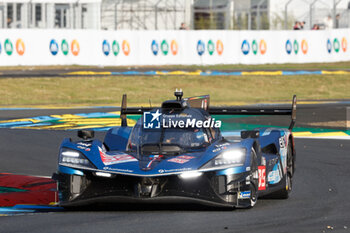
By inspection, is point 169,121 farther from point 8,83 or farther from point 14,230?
point 8,83

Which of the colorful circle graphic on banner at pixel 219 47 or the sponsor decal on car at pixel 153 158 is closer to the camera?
the sponsor decal on car at pixel 153 158

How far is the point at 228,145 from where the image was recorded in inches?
382

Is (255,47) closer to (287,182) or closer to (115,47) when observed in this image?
(115,47)

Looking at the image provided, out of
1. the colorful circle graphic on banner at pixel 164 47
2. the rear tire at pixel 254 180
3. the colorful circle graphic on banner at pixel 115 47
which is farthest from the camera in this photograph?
the colorful circle graphic on banner at pixel 164 47

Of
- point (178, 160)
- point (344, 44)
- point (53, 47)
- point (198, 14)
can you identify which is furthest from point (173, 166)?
point (344, 44)

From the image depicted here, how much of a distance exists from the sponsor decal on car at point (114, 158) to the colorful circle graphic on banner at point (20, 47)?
27.5 m

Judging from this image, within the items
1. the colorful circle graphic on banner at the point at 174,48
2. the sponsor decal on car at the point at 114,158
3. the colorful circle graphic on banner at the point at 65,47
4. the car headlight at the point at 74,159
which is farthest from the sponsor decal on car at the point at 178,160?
the colorful circle graphic on banner at the point at 174,48

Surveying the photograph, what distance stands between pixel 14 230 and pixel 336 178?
5.92m

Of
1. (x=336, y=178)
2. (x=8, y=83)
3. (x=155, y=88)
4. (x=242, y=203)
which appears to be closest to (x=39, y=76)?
(x=8, y=83)

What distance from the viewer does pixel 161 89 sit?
33.4 metres

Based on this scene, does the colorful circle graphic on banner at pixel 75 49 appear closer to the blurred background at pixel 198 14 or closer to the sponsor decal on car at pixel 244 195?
the blurred background at pixel 198 14

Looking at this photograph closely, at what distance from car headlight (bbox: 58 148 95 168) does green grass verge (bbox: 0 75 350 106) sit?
67.6 ft

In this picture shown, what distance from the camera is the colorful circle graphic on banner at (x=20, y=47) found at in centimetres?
3647

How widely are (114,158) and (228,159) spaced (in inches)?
54.0
